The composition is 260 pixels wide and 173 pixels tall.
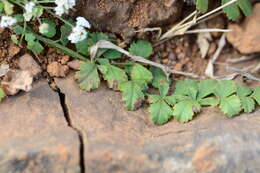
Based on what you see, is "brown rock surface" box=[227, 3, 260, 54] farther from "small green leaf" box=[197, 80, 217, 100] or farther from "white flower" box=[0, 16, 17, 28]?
"white flower" box=[0, 16, 17, 28]

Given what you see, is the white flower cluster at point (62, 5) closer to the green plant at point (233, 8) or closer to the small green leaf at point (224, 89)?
the green plant at point (233, 8)

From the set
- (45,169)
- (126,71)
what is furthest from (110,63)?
(45,169)

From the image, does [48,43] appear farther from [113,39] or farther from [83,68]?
[113,39]

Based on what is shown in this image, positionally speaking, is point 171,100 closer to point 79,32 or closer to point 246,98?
point 246,98

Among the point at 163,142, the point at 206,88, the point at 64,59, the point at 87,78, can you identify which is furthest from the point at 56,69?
the point at 206,88

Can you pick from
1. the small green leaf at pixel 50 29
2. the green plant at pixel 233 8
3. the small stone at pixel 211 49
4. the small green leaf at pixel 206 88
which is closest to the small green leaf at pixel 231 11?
the green plant at pixel 233 8

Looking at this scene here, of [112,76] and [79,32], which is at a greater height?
[79,32]
